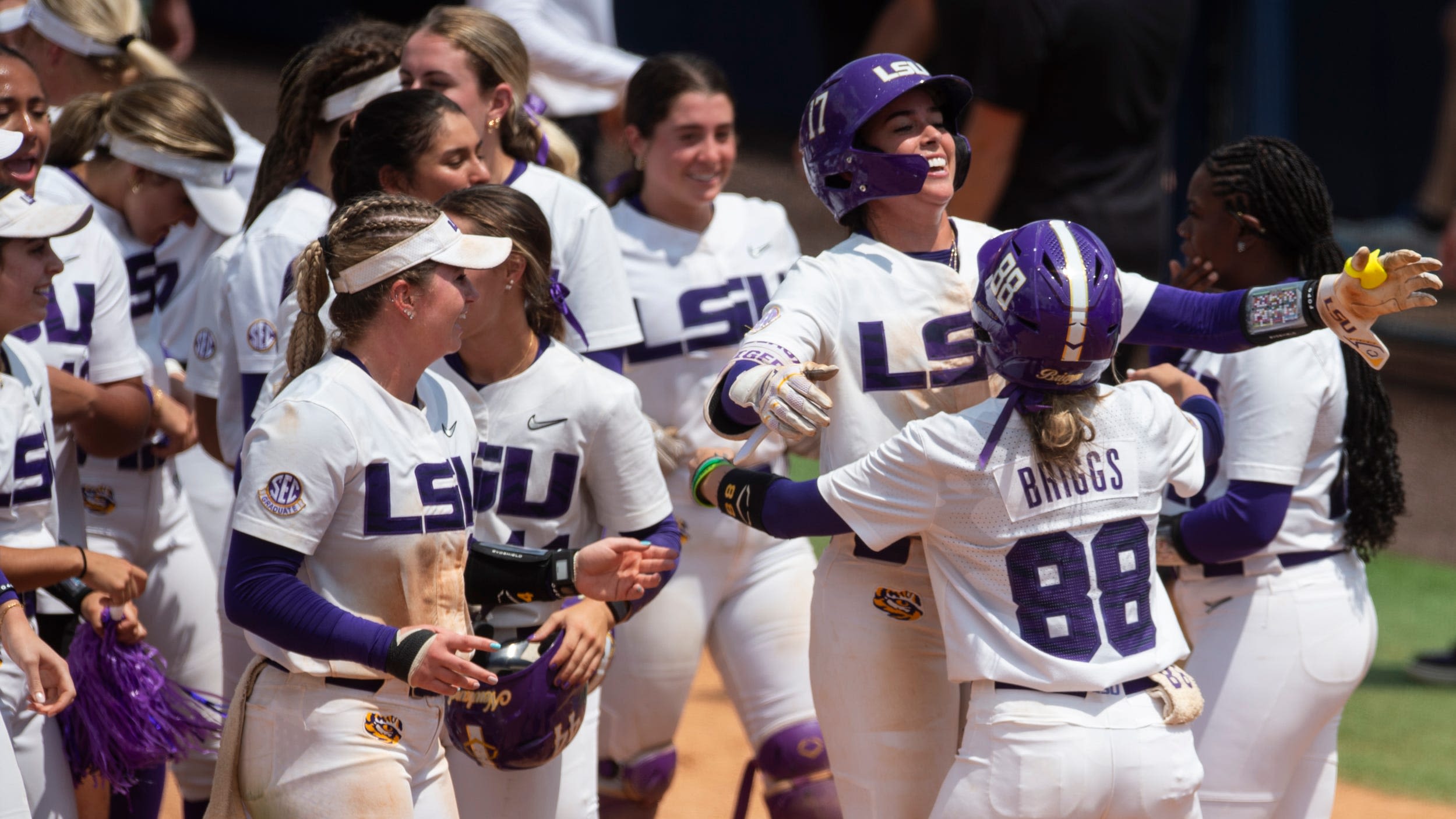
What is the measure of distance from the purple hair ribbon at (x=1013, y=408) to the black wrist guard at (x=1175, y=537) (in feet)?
2.59

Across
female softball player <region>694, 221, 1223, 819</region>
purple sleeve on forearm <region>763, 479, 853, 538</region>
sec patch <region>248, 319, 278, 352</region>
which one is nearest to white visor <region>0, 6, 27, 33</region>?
sec patch <region>248, 319, 278, 352</region>

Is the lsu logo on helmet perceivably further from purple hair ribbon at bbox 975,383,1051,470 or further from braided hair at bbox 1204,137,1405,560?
braided hair at bbox 1204,137,1405,560

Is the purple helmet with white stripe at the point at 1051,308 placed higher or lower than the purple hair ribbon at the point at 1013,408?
higher

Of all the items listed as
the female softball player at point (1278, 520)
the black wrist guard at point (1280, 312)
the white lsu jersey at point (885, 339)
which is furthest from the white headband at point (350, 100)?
the black wrist guard at point (1280, 312)

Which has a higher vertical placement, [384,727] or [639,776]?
[384,727]

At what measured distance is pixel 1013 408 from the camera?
289 centimetres

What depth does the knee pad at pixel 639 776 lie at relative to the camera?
4293mm

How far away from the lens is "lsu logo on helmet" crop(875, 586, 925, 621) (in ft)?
10.4

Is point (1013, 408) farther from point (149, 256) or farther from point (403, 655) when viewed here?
point (149, 256)

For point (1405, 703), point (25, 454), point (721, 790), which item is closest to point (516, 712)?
point (25, 454)

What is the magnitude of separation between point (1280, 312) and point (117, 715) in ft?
8.36

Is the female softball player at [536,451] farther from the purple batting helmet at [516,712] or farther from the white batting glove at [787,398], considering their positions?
the white batting glove at [787,398]

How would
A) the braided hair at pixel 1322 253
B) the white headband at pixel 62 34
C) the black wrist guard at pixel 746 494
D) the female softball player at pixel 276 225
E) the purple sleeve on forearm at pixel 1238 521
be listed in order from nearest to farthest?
1. the black wrist guard at pixel 746 494
2. the purple sleeve on forearm at pixel 1238 521
3. the braided hair at pixel 1322 253
4. the female softball player at pixel 276 225
5. the white headband at pixel 62 34

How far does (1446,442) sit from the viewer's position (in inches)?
391
